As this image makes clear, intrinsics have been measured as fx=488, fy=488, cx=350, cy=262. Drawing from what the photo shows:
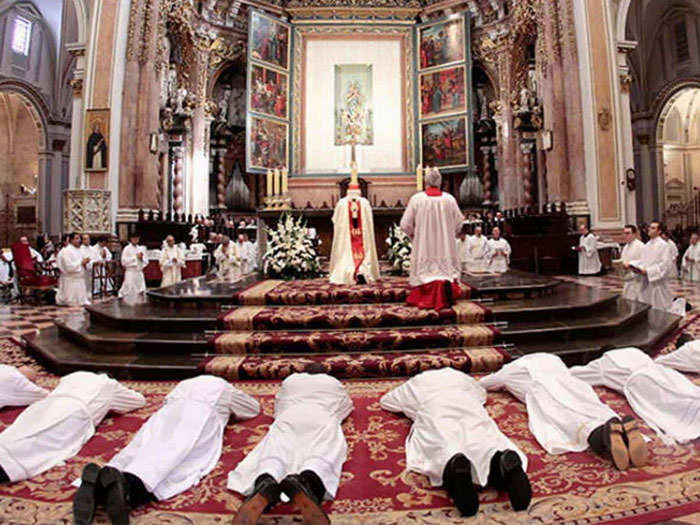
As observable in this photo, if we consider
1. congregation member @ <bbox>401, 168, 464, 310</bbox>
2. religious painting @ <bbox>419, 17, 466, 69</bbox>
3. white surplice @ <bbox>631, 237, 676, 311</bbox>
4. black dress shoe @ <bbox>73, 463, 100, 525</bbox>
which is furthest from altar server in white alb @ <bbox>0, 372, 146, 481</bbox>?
religious painting @ <bbox>419, 17, 466, 69</bbox>

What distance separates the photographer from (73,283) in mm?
9805

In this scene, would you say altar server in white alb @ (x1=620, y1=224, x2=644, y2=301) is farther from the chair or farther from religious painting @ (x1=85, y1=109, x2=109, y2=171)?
religious painting @ (x1=85, y1=109, x2=109, y2=171)

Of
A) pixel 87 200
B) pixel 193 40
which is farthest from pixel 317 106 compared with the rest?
pixel 87 200

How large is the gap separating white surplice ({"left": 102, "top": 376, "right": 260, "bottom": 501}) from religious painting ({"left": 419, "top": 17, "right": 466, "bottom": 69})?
1741 cm

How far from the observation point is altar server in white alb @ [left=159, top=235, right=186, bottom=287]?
10859 millimetres

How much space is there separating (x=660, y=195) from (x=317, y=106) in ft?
50.1

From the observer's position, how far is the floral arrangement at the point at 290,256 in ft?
27.7

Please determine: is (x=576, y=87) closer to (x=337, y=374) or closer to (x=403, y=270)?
(x=403, y=270)

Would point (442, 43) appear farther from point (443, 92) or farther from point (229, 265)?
point (229, 265)

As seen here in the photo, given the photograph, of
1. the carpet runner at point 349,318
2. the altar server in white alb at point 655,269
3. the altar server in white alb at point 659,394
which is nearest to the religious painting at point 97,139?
the carpet runner at point 349,318

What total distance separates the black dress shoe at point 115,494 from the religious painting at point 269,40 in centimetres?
1753

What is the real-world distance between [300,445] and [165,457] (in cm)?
68

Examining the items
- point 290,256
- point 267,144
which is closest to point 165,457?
point 290,256

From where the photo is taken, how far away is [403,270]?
29.3ft
